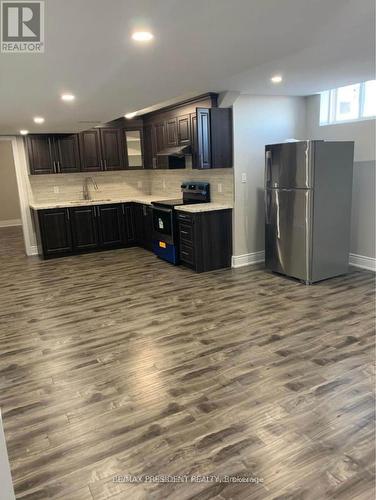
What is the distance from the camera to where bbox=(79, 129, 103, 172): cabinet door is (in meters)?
6.69

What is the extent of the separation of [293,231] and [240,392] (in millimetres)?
2608

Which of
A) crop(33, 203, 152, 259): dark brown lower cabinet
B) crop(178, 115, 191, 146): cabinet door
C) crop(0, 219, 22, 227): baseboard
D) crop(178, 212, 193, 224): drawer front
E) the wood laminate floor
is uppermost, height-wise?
crop(178, 115, 191, 146): cabinet door

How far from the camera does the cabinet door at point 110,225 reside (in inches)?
263

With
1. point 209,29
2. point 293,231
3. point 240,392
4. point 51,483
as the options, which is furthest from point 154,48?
point 293,231

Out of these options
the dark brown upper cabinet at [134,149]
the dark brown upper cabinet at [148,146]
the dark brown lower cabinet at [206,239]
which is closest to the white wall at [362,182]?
the dark brown lower cabinet at [206,239]

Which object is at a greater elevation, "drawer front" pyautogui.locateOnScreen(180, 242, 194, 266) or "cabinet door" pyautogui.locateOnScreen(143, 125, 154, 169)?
"cabinet door" pyautogui.locateOnScreen(143, 125, 154, 169)

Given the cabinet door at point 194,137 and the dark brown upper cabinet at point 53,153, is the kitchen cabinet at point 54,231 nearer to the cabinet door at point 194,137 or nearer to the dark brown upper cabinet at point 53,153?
the dark brown upper cabinet at point 53,153

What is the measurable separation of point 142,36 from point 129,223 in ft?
16.5

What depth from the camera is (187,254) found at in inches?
211

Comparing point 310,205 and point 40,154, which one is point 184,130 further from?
point 40,154

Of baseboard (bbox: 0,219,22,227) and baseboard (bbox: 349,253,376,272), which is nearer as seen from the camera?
baseboard (bbox: 349,253,376,272)

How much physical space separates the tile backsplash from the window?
1.99m

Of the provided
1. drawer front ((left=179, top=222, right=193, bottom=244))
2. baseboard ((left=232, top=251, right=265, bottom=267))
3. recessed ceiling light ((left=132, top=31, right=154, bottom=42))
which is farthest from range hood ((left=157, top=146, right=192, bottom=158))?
recessed ceiling light ((left=132, top=31, right=154, bottom=42))

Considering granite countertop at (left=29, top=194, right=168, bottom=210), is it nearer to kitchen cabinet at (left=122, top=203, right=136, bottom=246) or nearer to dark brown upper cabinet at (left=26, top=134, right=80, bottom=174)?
kitchen cabinet at (left=122, top=203, right=136, bottom=246)
